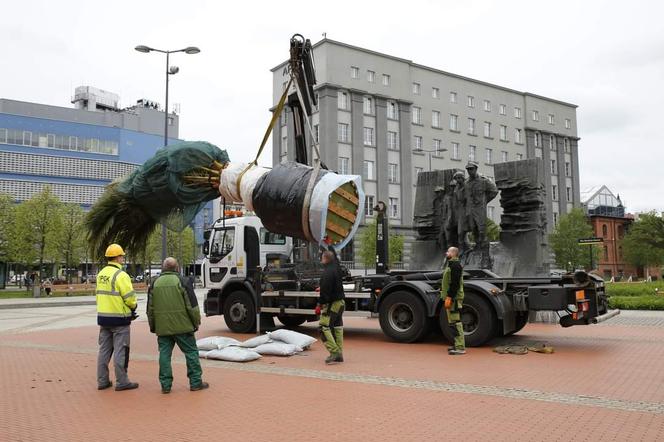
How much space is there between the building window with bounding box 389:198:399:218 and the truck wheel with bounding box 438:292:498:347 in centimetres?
A: 3885

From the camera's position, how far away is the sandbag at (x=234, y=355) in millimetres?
10141

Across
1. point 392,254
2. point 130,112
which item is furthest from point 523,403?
point 130,112

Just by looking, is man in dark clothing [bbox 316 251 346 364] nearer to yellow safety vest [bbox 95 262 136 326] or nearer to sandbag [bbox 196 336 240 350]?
sandbag [bbox 196 336 240 350]

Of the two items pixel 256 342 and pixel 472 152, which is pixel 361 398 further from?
pixel 472 152

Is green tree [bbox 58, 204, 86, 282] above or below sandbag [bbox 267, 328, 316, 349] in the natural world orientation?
above

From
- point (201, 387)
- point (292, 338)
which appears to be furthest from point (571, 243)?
point (201, 387)

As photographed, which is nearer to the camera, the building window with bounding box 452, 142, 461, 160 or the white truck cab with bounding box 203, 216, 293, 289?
the white truck cab with bounding box 203, 216, 293, 289

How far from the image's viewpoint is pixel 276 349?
10.8m

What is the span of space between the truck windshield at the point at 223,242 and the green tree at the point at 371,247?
2618cm

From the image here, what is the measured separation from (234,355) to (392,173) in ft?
138

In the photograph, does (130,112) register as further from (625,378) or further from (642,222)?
(625,378)

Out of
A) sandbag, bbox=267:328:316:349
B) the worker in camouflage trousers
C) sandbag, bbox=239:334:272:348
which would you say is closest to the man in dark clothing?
sandbag, bbox=267:328:316:349

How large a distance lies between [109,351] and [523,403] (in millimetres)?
5300

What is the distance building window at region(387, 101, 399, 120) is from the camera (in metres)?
51.1
